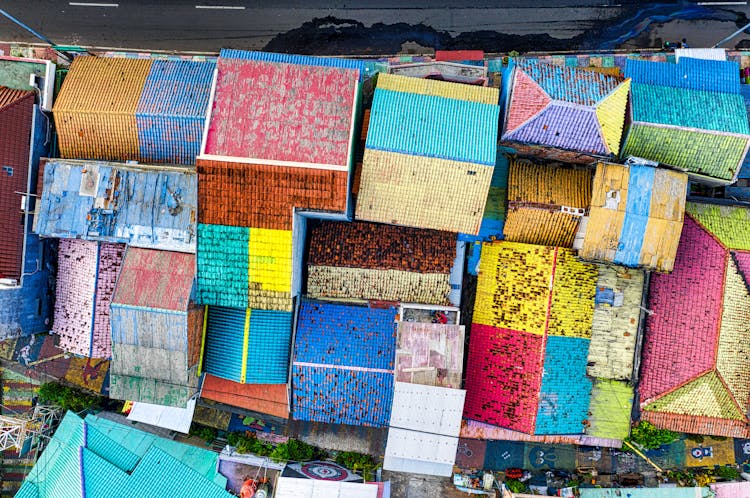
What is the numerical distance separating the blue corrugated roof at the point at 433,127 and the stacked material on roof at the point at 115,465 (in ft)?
45.3

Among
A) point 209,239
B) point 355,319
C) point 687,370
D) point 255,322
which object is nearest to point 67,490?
point 255,322

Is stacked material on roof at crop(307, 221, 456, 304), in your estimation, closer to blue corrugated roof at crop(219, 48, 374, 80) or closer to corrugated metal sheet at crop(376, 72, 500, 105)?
corrugated metal sheet at crop(376, 72, 500, 105)

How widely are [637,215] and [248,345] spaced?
48.0 feet

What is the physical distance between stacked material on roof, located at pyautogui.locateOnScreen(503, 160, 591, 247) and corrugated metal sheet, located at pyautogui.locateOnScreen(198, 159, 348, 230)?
658cm

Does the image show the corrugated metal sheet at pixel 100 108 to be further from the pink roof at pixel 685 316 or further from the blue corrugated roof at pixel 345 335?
the pink roof at pixel 685 316

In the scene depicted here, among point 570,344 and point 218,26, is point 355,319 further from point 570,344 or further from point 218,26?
point 218,26

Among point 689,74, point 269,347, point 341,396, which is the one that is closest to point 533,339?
point 341,396

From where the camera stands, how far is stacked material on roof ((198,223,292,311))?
1622 cm

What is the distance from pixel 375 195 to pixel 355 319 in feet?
16.1

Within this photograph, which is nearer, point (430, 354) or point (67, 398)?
point (430, 354)

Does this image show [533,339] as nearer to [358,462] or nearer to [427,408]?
[427,408]

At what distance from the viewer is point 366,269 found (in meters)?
17.8

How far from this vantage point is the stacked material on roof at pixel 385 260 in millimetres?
17703

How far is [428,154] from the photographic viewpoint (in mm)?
15797
